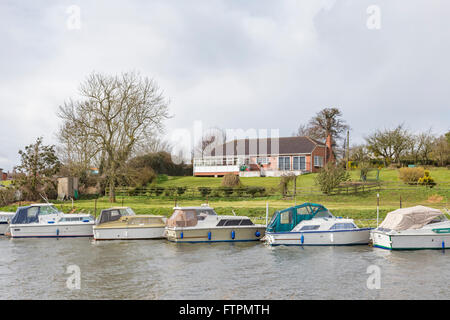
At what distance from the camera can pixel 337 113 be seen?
3339 inches

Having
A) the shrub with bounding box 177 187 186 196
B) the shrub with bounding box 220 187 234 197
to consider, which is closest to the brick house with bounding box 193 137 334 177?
the shrub with bounding box 220 187 234 197

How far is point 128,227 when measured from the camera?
30547 mm

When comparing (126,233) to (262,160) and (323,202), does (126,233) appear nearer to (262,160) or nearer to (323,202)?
(323,202)

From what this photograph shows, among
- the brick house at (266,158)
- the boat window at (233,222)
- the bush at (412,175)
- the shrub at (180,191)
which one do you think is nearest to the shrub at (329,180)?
the bush at (412,175)

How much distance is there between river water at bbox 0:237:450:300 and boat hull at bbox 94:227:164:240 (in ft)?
8.01

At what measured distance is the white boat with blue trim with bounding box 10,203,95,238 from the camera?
32.3 metres

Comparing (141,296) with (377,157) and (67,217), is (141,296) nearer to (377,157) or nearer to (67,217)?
(67,217)

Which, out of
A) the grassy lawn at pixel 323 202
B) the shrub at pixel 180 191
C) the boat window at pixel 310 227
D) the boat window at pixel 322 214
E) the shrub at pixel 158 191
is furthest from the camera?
the shrub at pixel 158 191

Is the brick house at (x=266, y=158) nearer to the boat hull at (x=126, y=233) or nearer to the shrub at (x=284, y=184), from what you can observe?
the shrub at (x=284, y=184)

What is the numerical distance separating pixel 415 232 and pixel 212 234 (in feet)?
39.9

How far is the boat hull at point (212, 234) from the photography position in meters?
28.6

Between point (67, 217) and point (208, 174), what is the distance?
1678 inches

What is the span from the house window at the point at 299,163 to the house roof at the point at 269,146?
1107 millimetres
